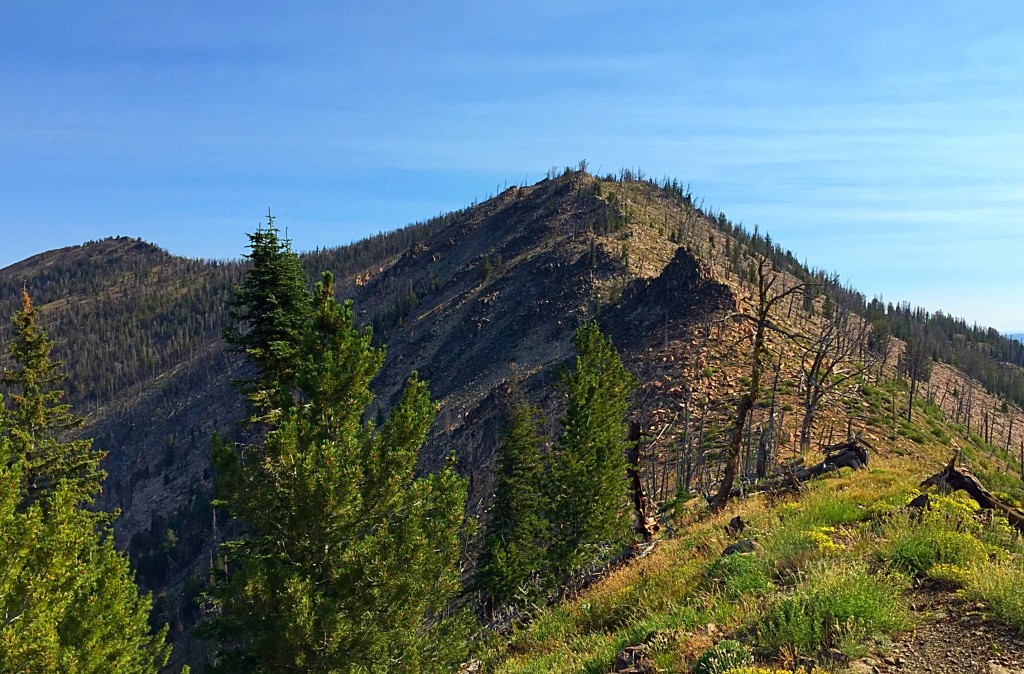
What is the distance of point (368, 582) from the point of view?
1321 centimetres

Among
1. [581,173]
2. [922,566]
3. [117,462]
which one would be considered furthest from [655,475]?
[117,462]

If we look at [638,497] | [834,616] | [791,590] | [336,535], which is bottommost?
[638,497]

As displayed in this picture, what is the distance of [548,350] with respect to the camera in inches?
3300

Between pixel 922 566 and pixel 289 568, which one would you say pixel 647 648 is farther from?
pixel 289 568

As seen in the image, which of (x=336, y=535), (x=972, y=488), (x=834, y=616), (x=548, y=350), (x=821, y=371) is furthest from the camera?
(x=548, y=350)

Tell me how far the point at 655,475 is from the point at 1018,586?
140ft

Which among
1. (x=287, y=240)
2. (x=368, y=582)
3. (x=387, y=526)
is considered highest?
(x=287, y=240)

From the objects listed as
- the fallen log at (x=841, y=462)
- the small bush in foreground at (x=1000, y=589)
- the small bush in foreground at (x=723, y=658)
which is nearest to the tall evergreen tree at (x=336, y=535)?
the small bush in foreground at (x=723, y=658)

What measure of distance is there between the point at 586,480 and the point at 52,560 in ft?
76.1

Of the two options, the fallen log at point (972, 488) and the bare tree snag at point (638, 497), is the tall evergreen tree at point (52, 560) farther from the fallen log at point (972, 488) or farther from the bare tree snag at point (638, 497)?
the fallen log at point (972, 488)

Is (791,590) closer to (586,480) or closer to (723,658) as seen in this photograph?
(723,658)

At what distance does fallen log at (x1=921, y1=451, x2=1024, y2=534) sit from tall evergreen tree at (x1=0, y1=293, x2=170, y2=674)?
616 inches

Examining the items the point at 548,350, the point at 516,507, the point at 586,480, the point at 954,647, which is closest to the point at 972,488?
the point at 954,647

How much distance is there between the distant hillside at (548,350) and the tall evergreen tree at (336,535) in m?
9.29
